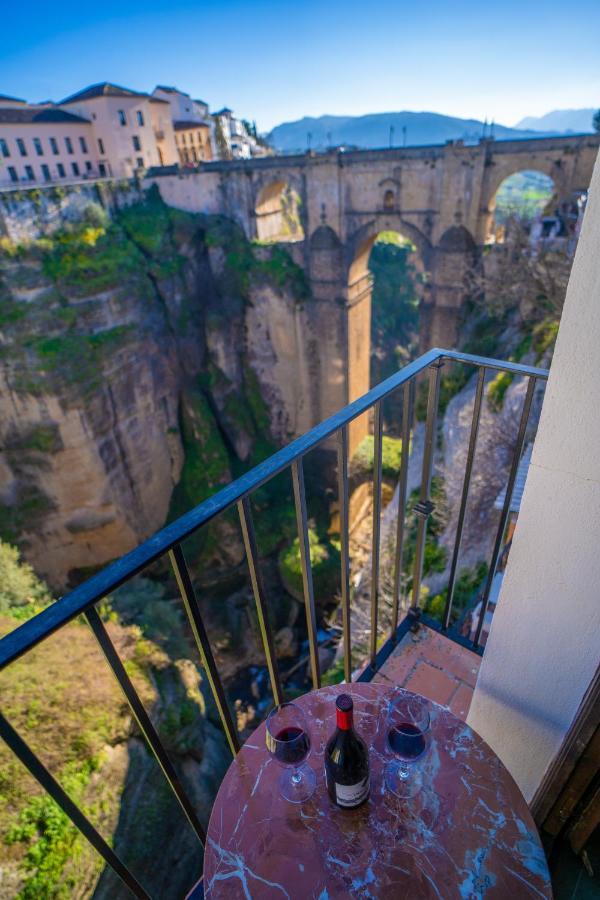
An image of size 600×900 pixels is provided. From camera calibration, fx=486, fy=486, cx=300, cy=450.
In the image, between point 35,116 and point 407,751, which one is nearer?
point 407,751

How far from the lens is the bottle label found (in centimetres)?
118

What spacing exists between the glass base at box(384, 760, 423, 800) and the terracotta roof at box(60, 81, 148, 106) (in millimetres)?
24352

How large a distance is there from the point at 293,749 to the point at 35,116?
24.8m

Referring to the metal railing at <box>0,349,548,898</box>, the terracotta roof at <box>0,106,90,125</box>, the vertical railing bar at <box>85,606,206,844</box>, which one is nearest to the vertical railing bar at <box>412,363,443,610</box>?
the metal railing at <box>0,349,548,898</box>

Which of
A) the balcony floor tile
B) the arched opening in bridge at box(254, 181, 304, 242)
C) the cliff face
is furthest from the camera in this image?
the arched opening in bridge at box(254, 181, 304, 242)

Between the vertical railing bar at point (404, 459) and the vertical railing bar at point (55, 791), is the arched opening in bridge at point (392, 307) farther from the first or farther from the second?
the vertical railing bar at point (55, 791)

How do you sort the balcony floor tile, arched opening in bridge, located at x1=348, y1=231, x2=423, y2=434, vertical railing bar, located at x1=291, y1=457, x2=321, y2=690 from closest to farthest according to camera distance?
vertical railing bar, located at x1=291, y1=457, x2=321, y2=690, the balcony floor tile, arched opening in bridge, located at x1=348, y1=231, x2=423, y2=434

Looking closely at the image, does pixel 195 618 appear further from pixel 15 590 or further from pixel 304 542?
pixel 15 590

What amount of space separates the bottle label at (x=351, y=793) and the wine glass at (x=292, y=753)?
78 mm

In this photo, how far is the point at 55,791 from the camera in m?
0.95

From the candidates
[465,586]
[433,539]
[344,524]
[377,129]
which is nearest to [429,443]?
[344,524]

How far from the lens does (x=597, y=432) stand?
3.43 ft

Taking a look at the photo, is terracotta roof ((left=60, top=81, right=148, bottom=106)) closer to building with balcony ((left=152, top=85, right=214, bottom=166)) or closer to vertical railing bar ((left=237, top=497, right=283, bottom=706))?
building with balcony ((left=152, top=85, right=214, bottom=166))

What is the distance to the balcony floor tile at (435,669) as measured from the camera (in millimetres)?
2100
